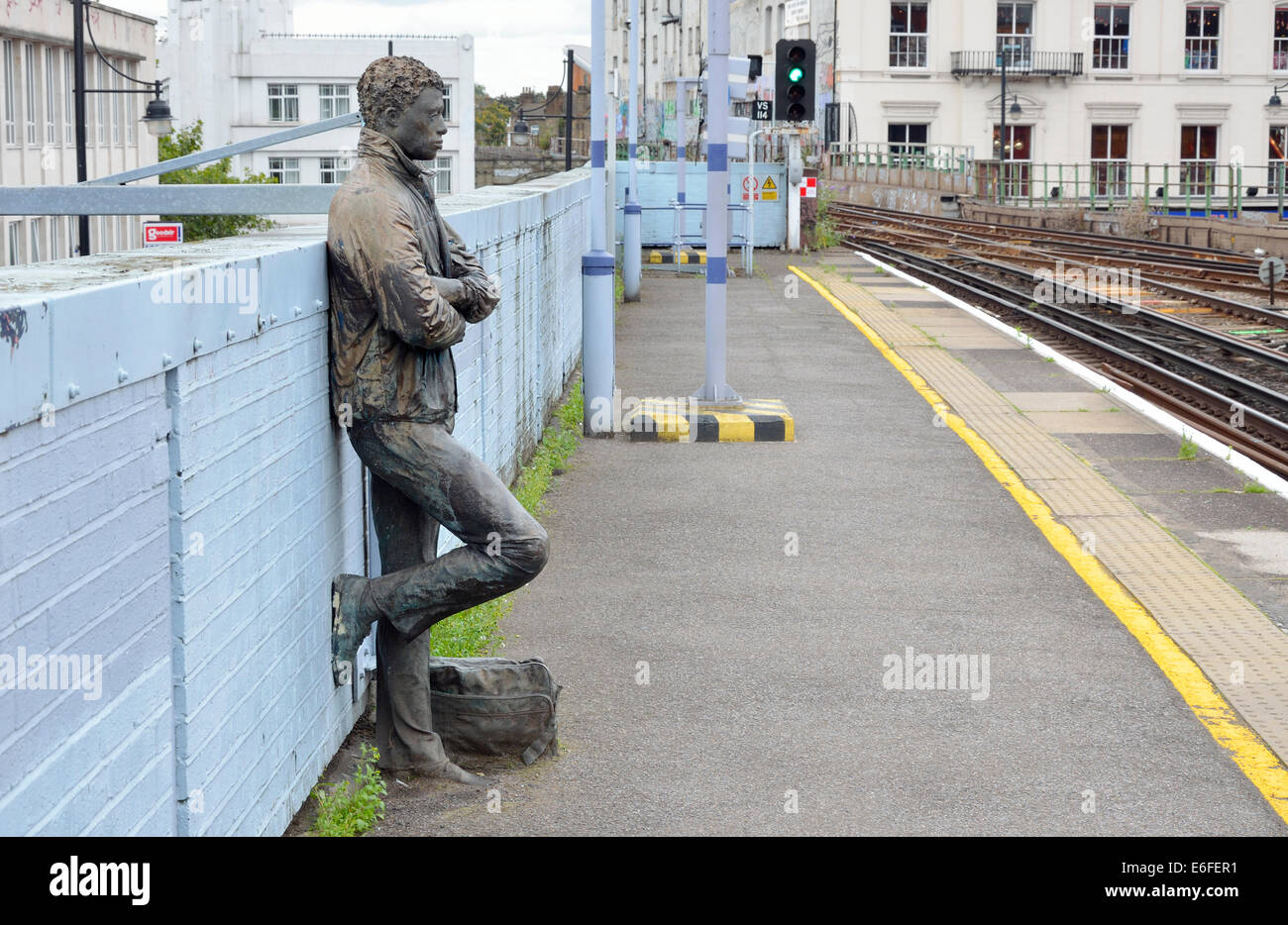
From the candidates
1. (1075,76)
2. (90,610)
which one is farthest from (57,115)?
(90,610)

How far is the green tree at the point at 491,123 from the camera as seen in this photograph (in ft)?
434

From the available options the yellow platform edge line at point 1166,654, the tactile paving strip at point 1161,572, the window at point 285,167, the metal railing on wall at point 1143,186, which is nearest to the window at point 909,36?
the metal railing on wall at point 1143,186

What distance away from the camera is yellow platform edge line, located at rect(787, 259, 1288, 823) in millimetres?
5293

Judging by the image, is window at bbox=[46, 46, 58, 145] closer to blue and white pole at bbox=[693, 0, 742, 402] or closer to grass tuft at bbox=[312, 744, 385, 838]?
blue and white pole at bbox=[693, 0, 742, 402]

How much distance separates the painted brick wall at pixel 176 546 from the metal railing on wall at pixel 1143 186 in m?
35.9

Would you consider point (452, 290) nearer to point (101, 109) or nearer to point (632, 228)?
point (632, 228)

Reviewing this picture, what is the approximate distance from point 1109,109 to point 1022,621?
192 feet

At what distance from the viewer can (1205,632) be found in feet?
22.5

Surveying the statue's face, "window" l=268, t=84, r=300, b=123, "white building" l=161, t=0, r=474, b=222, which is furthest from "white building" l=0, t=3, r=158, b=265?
the statue's face

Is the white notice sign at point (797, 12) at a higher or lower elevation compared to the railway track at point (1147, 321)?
higher

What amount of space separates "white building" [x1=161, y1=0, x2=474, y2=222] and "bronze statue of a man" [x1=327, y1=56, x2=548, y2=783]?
8437 cm

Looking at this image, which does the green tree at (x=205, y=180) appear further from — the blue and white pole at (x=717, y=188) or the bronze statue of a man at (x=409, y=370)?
the bronze statue of a man at (x=409, y=370)
